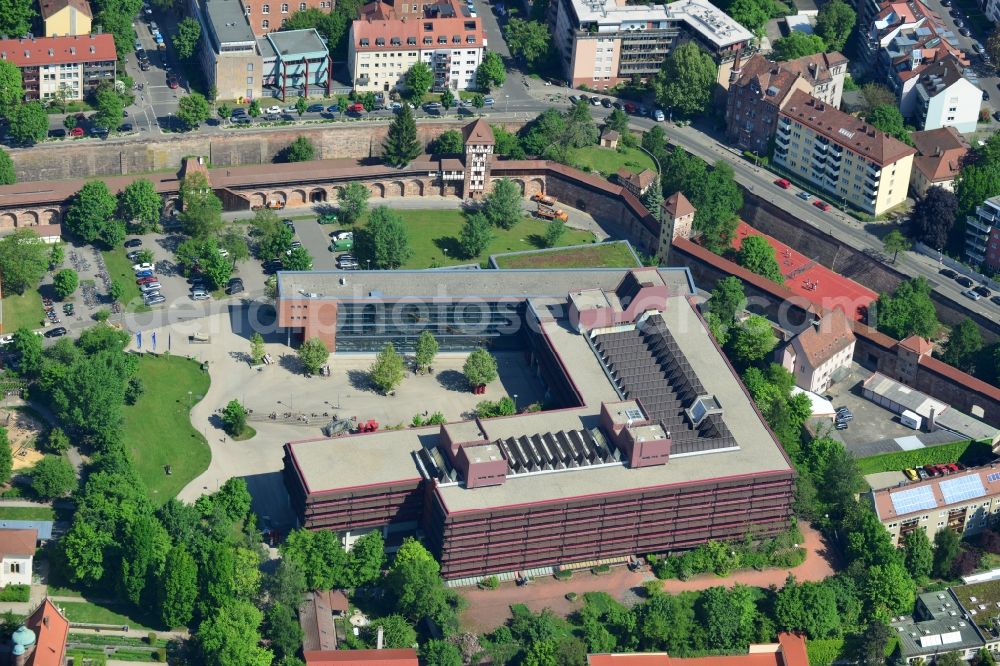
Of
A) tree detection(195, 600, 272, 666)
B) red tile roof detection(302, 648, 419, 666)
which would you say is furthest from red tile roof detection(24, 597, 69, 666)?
red tile roof detection(302, 648, 419, 666)

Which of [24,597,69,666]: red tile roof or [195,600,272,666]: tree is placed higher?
[24,597,69,666]: red tile roof

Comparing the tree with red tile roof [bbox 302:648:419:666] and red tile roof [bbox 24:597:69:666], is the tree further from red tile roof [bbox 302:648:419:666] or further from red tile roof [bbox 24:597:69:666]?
red tile roof [bbox 24:597:69:666]

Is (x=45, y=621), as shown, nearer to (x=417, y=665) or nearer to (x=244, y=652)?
(x=244, y=652)

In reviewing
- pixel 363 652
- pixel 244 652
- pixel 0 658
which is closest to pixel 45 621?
pixel 0 658

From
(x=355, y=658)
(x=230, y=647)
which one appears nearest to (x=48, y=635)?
(x=230, y=647)

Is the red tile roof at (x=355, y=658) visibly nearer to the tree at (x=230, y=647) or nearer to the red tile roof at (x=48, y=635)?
the tree at (x=230, y=647)
